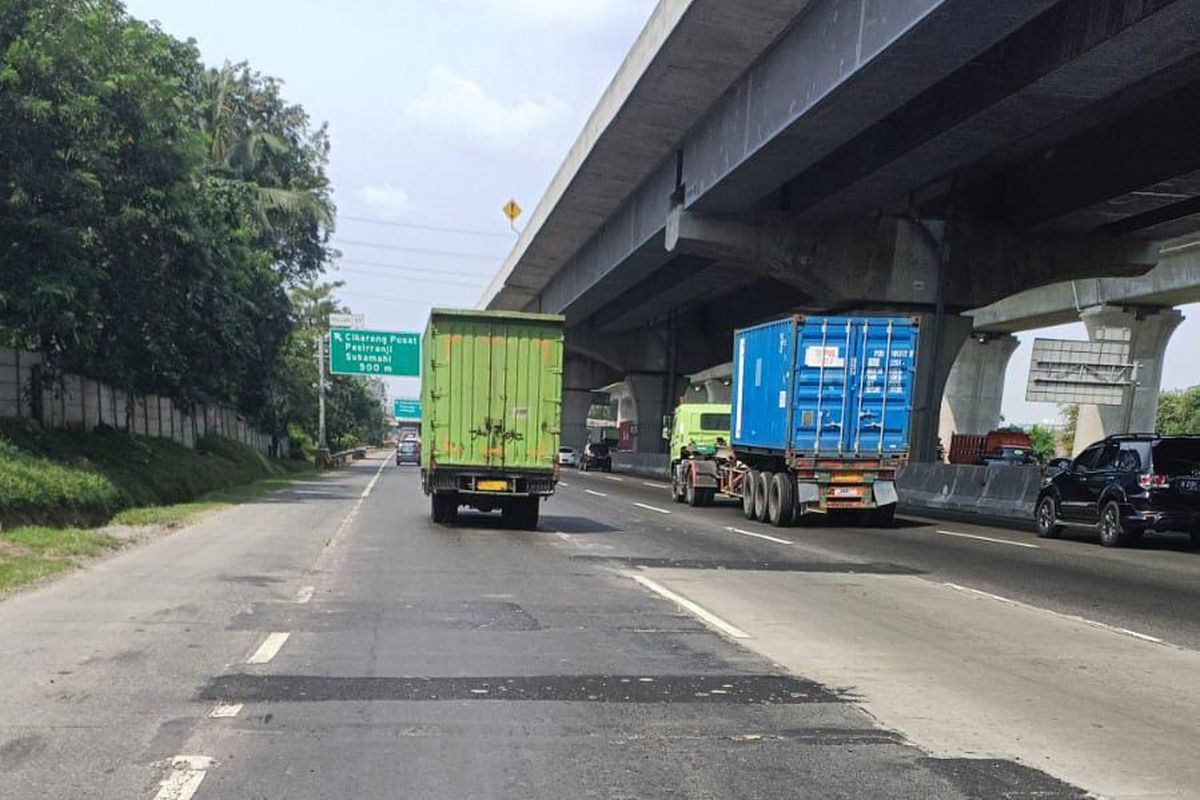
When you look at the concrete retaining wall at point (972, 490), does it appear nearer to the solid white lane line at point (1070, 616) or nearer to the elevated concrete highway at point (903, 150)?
the elevated concrete highway at point (903, 150)

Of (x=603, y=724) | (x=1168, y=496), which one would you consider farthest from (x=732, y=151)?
(x=603, y=724)

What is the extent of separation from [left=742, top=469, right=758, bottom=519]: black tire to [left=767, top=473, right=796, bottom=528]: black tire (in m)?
1.14

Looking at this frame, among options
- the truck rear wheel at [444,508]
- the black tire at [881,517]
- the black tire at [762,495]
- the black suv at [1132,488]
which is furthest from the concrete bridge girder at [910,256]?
the truck rear wheel at [444,508]

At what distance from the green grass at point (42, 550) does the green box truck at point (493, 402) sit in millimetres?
5435

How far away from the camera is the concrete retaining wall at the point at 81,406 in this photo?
20.5 meters

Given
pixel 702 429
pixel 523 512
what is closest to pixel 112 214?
pixel 523 512

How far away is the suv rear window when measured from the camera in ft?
56.1

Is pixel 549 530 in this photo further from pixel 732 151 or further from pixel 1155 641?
pixel 1155 641

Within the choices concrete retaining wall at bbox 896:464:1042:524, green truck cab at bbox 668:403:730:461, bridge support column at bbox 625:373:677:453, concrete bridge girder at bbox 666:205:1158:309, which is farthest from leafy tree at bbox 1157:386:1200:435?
green truck cab at bbox 668:403:730:461

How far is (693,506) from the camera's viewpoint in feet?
89.4

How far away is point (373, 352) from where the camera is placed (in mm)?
52531

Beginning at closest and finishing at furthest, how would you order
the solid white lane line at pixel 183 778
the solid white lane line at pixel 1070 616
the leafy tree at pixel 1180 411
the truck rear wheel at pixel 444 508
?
the solid white lane line at pixel 183 778 < the solid white lane line at pixel 1070 616 < the truck rear wheel at pixel 444 508 < the leafy tree at pixel 1180 411

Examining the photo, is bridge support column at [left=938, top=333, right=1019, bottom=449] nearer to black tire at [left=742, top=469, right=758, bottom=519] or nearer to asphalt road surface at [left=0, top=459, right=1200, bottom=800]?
black tire at [left=742, top=469, right=758, bottom=519]

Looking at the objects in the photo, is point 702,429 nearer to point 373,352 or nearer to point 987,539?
point 987,539
